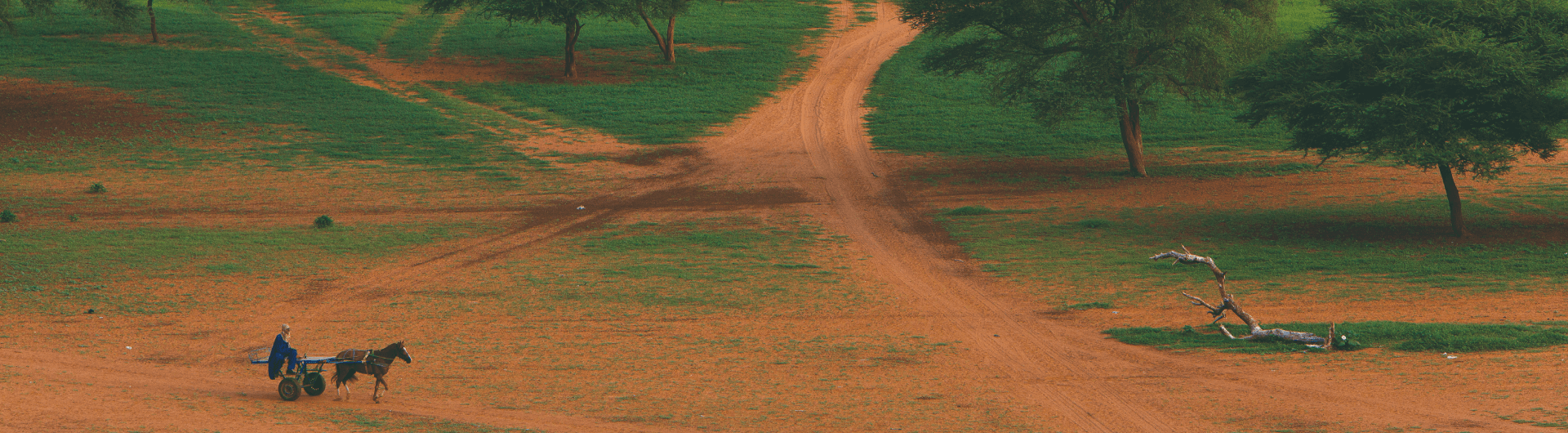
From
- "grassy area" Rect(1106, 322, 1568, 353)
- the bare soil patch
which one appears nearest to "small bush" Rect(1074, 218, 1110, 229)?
"grassy area" Rect(1106, 322, 1568, 353)

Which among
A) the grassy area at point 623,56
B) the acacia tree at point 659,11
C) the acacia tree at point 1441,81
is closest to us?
the acacia tree at point 1441,81

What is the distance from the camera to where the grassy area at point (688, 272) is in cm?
2323

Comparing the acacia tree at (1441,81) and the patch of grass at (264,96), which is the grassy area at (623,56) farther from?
the acacia tree at (1441,81)

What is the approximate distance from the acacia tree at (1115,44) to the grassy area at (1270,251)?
4.02 meters

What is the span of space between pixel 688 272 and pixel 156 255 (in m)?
13.1

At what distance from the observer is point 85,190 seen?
34.5 m

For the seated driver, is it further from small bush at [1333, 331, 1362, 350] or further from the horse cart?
small bush at [1333, 331, 1362, 350]

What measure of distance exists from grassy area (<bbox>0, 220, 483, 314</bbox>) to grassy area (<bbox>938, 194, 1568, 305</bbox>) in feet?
50.3

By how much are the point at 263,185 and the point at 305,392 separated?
2151 centimetres

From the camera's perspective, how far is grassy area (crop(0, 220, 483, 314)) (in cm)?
2330

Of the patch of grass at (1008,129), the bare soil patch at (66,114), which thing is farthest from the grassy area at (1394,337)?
the bare soil patch at (66,114)

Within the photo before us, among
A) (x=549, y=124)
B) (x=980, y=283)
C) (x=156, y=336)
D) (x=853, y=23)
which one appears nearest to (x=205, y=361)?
(x=156, y=336)

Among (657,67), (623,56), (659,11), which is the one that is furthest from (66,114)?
(657,67)

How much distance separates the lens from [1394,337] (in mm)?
18859
